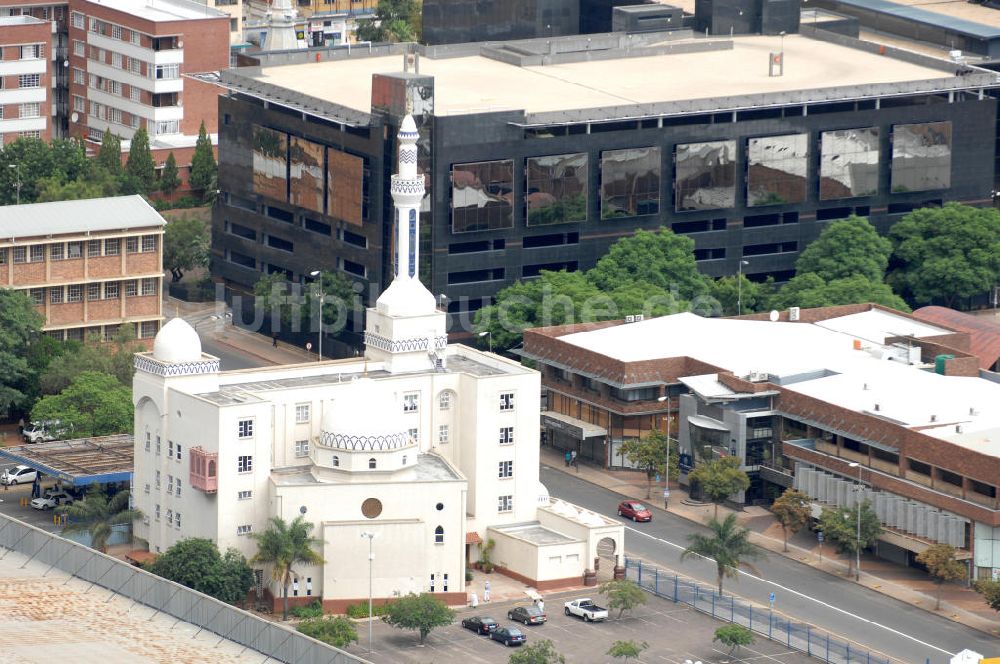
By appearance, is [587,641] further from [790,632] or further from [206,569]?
[206,569]

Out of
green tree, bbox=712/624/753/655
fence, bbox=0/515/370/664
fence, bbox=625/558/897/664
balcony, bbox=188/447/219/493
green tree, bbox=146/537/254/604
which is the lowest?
fence, bbox=625/558/897/664

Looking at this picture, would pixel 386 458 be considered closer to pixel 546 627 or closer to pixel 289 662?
pixel 546 627

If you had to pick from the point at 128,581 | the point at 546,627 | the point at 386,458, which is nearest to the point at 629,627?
the point at 546,627

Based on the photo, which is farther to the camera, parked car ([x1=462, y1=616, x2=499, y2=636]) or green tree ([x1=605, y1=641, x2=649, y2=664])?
parked car ([x1=462, y1=616, x2=499, y2=636])

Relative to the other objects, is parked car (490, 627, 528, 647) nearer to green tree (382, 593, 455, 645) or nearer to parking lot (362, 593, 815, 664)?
parking lot (362, 593, 815, 664)

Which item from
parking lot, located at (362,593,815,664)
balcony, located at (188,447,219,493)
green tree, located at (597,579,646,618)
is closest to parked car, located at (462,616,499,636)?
parking lot, located at (362,593,815,664)

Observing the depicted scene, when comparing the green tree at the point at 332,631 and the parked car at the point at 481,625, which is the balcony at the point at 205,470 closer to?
the green tree at the point at 332,631

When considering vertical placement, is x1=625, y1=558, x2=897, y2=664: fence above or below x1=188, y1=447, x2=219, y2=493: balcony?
below

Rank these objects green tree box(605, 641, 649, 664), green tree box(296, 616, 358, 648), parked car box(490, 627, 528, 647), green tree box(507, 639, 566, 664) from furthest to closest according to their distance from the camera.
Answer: parked car box(490, 627, 528, 647)
green tree box(605, 641, 649, 664)
green tree box(296, 616, 358, 648)
green tree box(507, 639, 566, 664)
